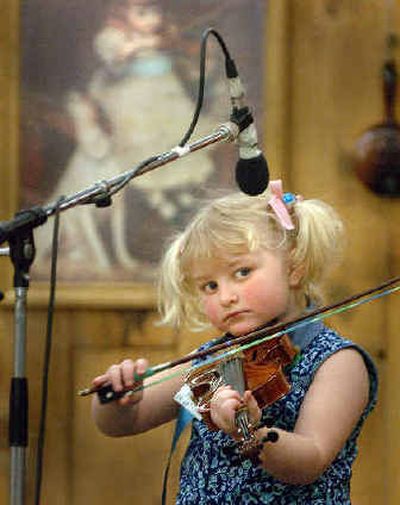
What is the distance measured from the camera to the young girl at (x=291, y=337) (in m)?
2.52

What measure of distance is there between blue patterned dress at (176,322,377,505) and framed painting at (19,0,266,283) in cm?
100

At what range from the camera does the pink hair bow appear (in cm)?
262

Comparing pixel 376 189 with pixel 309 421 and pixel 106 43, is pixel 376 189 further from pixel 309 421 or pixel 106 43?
pixel 309 421

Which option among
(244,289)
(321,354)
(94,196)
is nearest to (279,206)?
(244,289)

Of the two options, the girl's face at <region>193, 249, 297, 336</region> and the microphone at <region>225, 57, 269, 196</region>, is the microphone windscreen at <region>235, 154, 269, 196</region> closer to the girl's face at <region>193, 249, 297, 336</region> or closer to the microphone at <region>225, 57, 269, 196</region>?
Answer: the microphone at <region>225, 57, 269, 196</region>

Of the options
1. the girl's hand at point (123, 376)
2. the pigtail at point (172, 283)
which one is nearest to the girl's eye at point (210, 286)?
the pigtail at point (172, 283)

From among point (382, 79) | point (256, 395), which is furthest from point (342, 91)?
point (256, 395)

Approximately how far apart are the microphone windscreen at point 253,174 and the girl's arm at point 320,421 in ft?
1.10

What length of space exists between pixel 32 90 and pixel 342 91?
0.77 m

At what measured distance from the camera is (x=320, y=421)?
8.15 ft

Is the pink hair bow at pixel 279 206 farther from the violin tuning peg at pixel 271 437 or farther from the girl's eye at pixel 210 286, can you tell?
the violin tuning peg at pixel 271 437

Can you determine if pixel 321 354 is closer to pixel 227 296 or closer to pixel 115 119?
pixel 227 296

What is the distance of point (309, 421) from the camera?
2492 mm

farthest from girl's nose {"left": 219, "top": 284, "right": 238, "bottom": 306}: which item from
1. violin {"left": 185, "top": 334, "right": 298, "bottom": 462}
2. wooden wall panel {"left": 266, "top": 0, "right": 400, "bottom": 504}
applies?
wooden wall panel {"left": 266, "top": 0, "right": 400, "bottom": 504}
